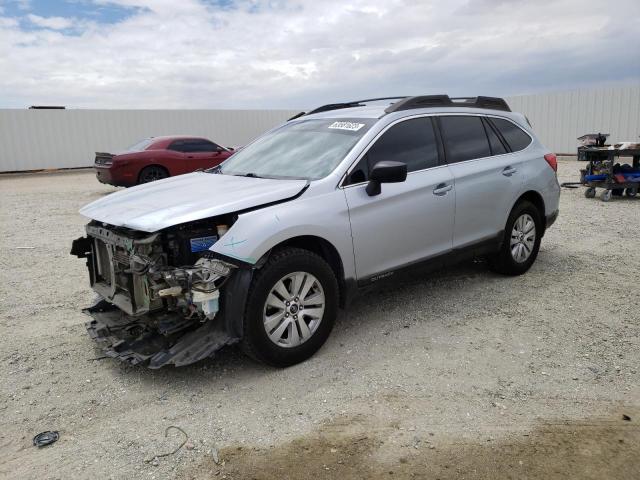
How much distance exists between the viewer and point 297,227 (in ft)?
11.9

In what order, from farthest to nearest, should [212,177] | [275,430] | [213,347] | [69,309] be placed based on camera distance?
[69,309] < [212,177] < [213,347] < [275,430]

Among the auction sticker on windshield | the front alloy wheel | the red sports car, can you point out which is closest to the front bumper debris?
the front alloy wheel

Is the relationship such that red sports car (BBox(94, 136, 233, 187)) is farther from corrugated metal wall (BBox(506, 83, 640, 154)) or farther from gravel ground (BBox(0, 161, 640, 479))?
corrugated metal wall (BBox(506, 83, 640, 154))

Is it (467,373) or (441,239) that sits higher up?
(441,239)

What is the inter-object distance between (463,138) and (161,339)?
3.26m

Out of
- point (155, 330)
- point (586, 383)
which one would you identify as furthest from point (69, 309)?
point (586, 383)

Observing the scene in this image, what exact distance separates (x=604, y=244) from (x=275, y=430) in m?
5.88

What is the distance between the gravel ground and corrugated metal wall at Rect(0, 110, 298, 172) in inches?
809

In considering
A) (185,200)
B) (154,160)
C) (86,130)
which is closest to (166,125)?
(86,130)

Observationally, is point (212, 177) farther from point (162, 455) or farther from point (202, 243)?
point (162, 455)

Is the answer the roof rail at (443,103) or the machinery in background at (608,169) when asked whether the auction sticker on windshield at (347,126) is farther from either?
the machinery in background at (608,169)

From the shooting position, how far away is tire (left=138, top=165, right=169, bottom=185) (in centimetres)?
1330

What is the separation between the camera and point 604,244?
7180mm

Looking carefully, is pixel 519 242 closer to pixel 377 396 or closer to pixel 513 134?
pixel 513 134
